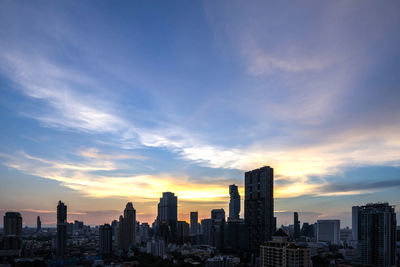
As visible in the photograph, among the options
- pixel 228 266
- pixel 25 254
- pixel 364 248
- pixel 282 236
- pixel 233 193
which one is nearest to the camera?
pixel 282 236

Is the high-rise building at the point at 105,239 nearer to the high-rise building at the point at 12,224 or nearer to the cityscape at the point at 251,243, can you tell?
the cityscape at the point at 251,243

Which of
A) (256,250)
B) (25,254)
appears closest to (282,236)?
(256,250)

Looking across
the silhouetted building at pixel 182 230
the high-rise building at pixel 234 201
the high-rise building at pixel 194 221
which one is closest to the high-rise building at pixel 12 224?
the silhouetted building at pixel 182 230

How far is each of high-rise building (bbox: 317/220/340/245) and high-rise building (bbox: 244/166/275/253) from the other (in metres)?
74.6

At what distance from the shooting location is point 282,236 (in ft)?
82.8

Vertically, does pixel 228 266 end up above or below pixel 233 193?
below

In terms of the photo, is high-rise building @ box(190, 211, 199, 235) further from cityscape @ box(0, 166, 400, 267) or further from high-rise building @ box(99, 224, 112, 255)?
high-rise building @ box(99, 224, 112, 255)

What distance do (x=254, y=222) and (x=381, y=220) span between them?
1995 centimetres

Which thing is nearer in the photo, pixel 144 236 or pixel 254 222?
pixel 254 222

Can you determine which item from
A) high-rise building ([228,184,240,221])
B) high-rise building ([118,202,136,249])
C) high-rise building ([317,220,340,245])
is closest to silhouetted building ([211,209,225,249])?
high-rise building ([228,184,240,221])

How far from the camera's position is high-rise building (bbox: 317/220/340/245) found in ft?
371

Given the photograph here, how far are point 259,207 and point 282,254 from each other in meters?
27.9

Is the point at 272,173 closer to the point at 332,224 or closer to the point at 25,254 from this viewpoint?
the point at 25,254

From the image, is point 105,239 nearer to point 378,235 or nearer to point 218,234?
point 218,234
